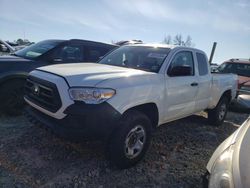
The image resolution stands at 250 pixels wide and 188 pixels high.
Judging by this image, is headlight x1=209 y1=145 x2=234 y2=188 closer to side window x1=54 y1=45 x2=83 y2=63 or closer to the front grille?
the front grille

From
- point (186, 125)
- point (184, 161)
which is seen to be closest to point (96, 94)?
point (184, 161)

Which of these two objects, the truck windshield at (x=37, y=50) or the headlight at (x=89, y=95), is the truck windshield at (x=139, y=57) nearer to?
the headlight at (x=89, y=95)

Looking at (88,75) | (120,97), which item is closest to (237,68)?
(120,97)

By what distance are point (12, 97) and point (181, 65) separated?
348 cm

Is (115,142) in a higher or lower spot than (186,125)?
higher

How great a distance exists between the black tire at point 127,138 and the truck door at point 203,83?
182 cm

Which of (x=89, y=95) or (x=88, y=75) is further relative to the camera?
(x=88, y=75)

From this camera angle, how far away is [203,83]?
16.6 feet

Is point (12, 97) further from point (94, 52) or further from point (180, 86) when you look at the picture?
point (180, 86)

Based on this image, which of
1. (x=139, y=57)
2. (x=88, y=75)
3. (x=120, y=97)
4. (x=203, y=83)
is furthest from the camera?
(x=203, y=83)

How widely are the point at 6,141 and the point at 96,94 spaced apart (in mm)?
2125

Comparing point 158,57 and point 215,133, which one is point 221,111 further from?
point 158,57

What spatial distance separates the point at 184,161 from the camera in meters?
4.02

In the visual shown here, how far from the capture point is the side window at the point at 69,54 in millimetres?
5793
